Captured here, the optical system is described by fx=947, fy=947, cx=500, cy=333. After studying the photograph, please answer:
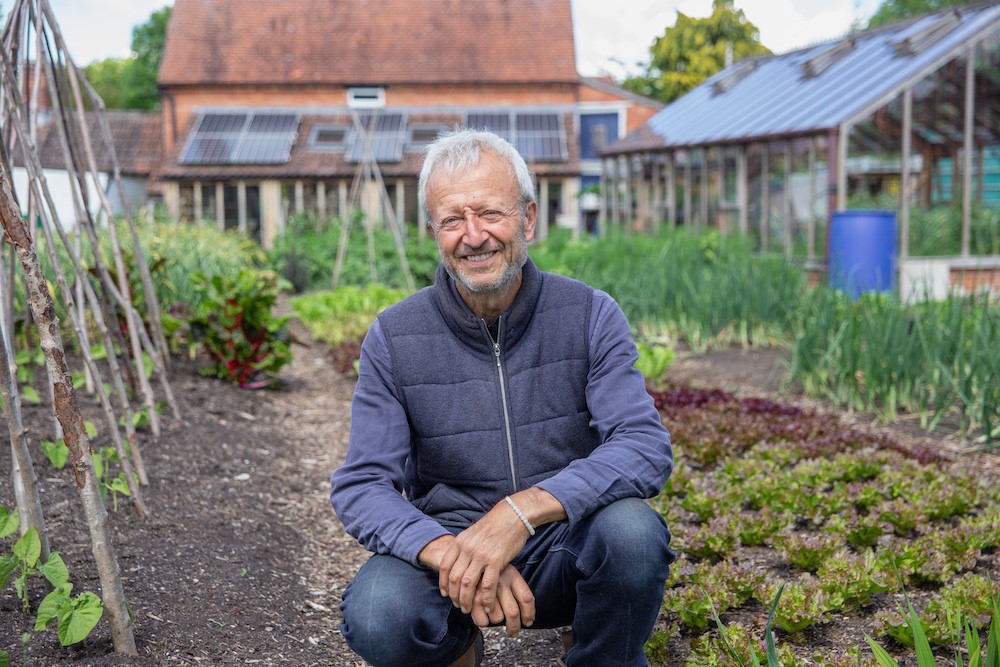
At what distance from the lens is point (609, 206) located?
19.0 meters

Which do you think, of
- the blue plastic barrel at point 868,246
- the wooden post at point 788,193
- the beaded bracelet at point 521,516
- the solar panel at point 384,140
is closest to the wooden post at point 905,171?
the blue plastic barrel at point 868,246

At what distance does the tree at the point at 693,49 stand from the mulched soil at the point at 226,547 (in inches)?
1260

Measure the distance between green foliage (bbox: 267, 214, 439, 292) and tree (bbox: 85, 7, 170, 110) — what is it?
32676 millimetres

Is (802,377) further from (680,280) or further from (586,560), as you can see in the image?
(586,560)

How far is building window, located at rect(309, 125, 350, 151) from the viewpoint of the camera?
68.2ft

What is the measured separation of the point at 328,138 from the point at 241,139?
190cm

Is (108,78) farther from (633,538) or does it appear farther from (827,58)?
(633,538)

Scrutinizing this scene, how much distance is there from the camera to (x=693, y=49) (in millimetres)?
35938

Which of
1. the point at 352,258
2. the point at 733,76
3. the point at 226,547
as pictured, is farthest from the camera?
the point at 733,76

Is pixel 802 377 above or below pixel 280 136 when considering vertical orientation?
below

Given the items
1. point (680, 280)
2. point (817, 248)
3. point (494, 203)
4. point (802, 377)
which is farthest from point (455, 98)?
point (494, 203)

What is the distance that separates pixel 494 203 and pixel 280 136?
19.6 meters

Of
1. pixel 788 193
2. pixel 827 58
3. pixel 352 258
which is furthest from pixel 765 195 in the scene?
pixel 352 258

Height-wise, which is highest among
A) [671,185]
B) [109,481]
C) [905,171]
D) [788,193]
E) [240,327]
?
[671,185]
